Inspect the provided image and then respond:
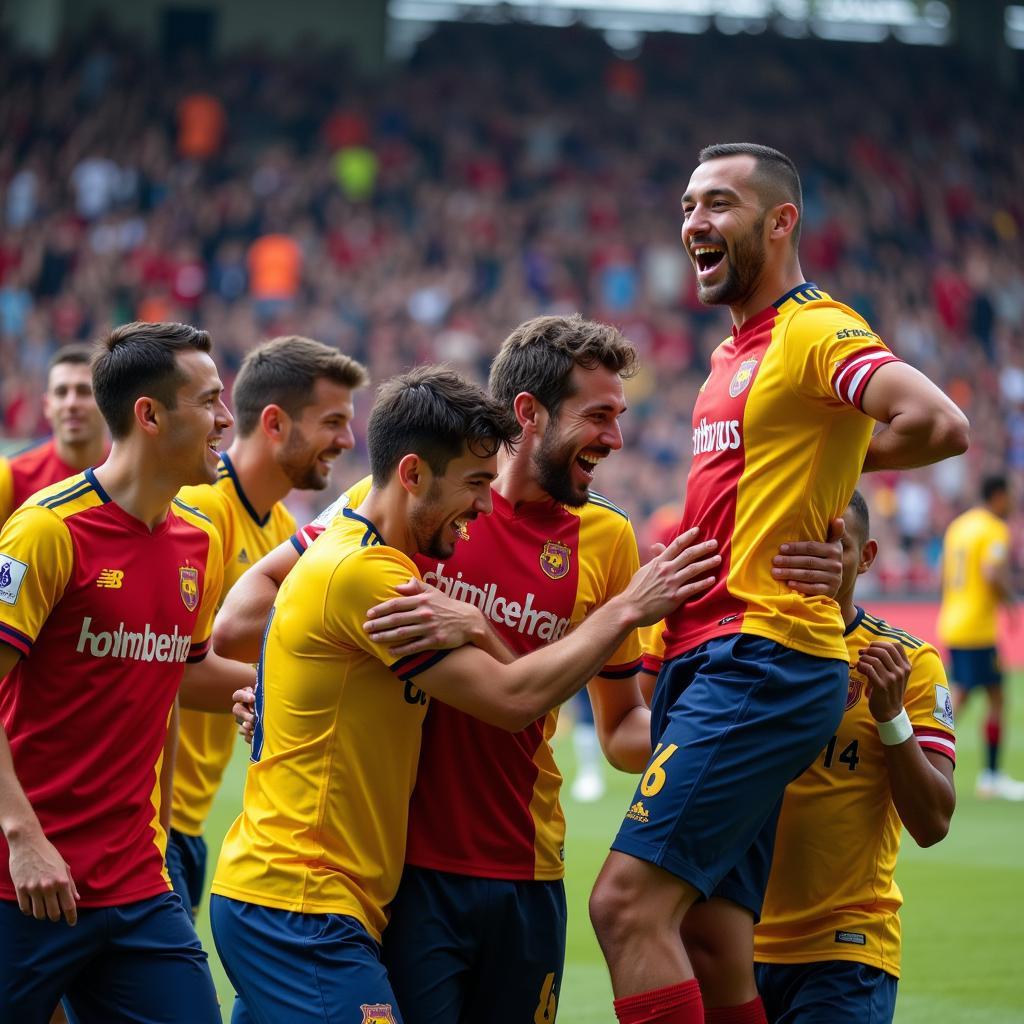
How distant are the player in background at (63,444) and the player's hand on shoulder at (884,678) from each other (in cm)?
413

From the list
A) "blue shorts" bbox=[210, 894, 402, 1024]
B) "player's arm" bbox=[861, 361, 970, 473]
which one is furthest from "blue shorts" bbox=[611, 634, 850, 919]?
"blue shorts" bbox=[210, 894, 402, 1024]

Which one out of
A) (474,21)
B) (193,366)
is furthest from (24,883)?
(474,21)

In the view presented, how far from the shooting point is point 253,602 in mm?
4828

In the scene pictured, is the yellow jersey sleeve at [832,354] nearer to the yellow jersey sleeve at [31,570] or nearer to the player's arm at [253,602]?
the player's arm at [253,602]

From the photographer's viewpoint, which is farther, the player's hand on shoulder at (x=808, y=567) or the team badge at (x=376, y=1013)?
the player's hand on shoulder at (x=808, y=567)

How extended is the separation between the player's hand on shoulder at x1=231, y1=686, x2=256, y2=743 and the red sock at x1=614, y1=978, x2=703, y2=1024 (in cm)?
127

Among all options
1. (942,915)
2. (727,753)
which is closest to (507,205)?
(942,915)

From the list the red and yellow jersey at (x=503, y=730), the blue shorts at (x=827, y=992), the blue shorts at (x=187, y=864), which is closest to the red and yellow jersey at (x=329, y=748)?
the red and yellow jersey at (x=503, y=730)

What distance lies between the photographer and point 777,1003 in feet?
15.2

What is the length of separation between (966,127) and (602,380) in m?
32.5

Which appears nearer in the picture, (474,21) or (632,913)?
(632,913)

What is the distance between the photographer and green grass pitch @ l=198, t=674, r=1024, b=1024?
6.90 m

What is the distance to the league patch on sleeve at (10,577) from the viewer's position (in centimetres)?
406

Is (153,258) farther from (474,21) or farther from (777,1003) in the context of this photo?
(777,1003)
